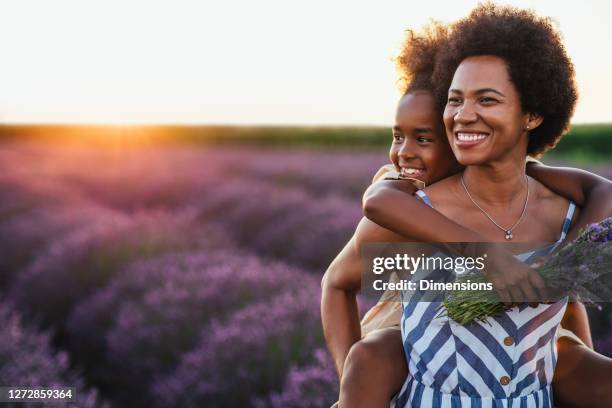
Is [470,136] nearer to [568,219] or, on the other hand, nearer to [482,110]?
[482,110]

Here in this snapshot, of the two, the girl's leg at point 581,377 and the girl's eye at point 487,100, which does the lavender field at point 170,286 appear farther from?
the girl's eye at point 487,100

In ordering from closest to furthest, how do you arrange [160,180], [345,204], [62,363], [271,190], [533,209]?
[533,209] < [62,363] < [345,204] < [271,190] < [160,180]

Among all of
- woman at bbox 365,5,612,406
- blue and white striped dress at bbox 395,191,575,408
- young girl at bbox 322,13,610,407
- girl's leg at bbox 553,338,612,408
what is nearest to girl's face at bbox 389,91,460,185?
young girl at bbox 322,13,610,407

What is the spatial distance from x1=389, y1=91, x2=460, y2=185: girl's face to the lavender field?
3.42 ft

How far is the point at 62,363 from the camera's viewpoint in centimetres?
298

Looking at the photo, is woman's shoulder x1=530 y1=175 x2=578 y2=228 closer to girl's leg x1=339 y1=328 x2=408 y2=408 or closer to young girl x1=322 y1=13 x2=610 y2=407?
young girl x1=322 y1=13 x2=610 y2=407

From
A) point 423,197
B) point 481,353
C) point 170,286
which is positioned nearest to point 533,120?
point 423,197

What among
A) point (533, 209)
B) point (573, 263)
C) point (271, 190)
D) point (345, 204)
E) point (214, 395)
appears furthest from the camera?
point (271, 190)

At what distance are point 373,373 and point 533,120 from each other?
0.69 m

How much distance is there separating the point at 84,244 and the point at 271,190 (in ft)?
7.88

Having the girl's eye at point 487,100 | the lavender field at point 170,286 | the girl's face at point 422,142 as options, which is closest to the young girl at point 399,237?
the girl's face at point 422,142

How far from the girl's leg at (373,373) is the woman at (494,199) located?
4cm

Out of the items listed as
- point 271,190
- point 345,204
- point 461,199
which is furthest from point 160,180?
point 461,199

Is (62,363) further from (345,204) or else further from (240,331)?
(345,204)
